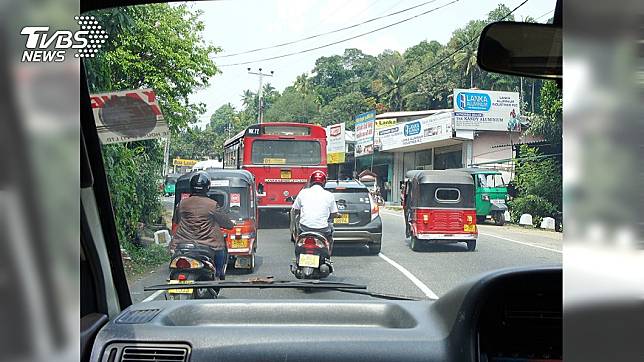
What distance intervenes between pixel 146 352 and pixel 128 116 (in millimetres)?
954

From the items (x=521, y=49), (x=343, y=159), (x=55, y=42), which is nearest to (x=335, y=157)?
(x=343, y=159)

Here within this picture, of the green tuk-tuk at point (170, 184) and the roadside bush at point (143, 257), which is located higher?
the green tuk-tuk at point (170, 184)

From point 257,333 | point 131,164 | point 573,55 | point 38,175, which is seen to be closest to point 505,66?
point 573,55

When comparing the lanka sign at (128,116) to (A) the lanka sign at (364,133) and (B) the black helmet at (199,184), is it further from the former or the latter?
(A) the lanka sign at (364,133)

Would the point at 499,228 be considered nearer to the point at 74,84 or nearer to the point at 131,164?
the point at 131,164

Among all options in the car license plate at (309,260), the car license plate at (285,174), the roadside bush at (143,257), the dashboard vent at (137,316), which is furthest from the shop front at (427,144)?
the dashboard vent at (137,316)

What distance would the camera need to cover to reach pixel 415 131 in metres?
2.91

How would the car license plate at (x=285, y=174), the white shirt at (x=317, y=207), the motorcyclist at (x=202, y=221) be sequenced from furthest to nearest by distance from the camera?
the car license plate at (x=285, y=174) → the white shirt at (x=317, y=207) → the motorcyclist at (x=202, y=221)

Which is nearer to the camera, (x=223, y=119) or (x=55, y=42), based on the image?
(x=55, y=42)

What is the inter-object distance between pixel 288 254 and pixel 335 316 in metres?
0.57

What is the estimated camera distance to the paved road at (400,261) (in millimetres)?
2523

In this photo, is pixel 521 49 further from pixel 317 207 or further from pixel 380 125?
pixel 317 207

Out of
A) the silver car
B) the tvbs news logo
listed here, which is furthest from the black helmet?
the tvbs news logo

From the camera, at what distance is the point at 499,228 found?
2.84 metres
